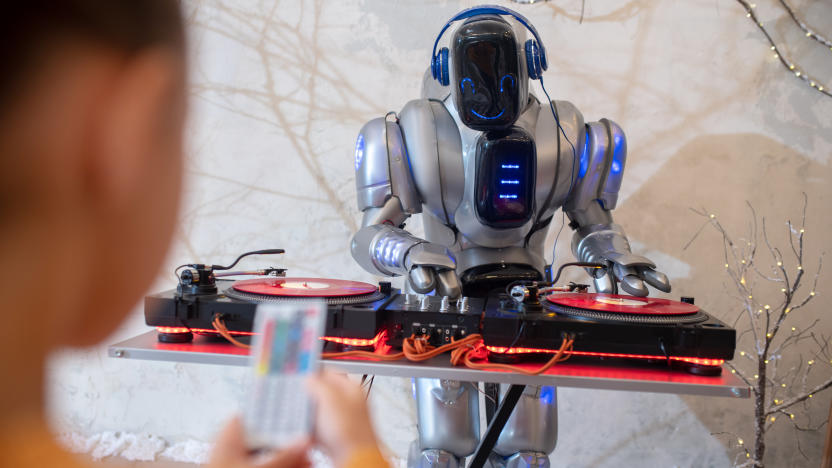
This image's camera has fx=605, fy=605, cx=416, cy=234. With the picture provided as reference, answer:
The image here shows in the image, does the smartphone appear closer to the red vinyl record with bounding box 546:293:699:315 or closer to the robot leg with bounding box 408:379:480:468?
the red vinyl record with bounding box 546:293:699:315

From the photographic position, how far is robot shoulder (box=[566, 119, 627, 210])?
1690 millimetres

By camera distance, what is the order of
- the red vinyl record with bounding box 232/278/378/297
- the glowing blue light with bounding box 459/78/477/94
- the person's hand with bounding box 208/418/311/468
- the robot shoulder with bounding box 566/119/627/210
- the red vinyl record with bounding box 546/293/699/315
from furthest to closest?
the robot shoulder with bounding box 566/119/627/210, the glowing blue light with bounding box 459/78/477/94, the red vinyl record with bounding box 232/278/378/297, the red vinyl record with bounding box 546/293/699/315, the person's hand with bounding box 208/418/311/468

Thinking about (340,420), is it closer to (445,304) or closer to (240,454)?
(240,454)

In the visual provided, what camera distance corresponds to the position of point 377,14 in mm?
2676

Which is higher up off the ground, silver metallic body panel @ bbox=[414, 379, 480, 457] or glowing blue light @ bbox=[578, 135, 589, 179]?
glowing blue light @ bbox=[578, 135, 589, 179]

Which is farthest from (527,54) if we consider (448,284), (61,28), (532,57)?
(61,28)

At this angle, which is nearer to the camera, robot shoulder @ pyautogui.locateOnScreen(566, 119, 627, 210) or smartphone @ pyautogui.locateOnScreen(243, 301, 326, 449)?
smartphone @ pyautogui.locateOnScreen(243, 301, 326, 449)

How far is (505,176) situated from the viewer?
1541 mm

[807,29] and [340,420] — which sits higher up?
[807,29]

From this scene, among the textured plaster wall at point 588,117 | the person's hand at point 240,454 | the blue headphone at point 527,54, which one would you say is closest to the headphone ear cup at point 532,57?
the blue headphone at point 527,54

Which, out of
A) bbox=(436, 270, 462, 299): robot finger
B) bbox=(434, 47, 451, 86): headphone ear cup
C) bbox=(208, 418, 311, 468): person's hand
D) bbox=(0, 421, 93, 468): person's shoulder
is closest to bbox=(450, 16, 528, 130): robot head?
bbox=(434, 47, 451, 86): headphone ear cup

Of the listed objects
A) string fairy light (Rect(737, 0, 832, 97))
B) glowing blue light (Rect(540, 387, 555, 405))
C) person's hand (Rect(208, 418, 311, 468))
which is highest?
string fairy light (Rect(737, 0, 832, 97))

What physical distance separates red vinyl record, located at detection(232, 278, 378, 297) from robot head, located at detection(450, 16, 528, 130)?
0.51 m

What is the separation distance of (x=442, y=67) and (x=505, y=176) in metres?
0.34
